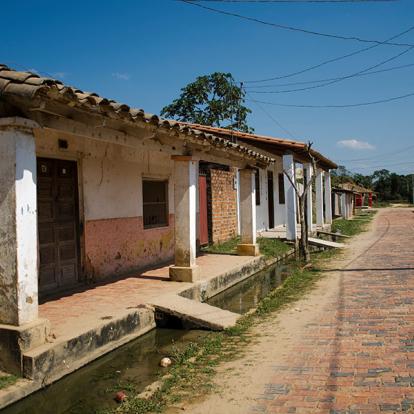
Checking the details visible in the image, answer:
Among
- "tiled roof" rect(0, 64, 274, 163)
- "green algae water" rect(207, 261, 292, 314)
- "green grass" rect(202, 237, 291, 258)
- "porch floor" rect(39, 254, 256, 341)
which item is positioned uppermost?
"tiled roof" rect(0, 64, 274, 163)

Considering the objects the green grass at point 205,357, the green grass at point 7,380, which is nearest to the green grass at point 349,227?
the green grass at point 205,357

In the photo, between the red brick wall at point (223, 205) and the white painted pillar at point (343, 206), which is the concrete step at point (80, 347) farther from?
the white painted pillar at point (343, 206)

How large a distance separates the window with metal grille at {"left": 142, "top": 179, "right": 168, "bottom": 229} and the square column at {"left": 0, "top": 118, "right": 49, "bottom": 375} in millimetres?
5516

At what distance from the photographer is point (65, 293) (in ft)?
23.7

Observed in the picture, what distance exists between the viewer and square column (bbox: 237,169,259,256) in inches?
460

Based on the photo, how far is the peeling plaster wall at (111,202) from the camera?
7.82 metres

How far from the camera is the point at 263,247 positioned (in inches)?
531

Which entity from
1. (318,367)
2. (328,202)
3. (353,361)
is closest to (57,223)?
(318,367)

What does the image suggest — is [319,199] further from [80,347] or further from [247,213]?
[80,347]

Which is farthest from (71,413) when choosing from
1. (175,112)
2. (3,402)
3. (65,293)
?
(175,112)

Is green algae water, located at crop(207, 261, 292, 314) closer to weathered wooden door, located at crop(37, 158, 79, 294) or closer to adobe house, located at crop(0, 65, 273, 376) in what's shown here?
adobe house, located at crop(0, 65, 273, 376)

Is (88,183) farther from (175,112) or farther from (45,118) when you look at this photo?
(175,112)

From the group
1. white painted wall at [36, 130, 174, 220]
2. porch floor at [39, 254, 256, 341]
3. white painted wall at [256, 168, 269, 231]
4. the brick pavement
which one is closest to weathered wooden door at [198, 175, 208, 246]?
white painted wall at [36, 130, 174, 220]

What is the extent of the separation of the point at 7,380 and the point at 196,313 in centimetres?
275
